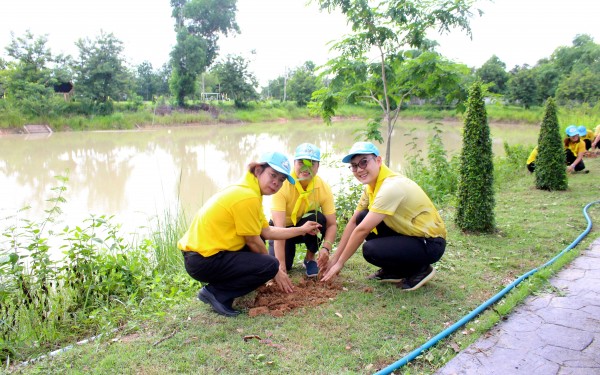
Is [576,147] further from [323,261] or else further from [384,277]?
[323,261]

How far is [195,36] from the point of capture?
1348 inches

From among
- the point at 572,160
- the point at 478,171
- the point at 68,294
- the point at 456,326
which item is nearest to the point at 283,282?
the point at 456,326

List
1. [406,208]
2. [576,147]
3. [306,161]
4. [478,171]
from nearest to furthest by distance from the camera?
[406,208] < [306,161] < [478,171] < [576,147]

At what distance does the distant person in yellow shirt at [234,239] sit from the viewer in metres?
2.65

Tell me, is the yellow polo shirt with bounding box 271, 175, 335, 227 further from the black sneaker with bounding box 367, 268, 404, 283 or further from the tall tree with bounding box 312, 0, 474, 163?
the tall tree with bounding box 312, 0, 474, 163

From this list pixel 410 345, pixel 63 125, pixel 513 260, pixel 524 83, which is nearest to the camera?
pixel 410 345

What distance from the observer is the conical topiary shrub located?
6261 mm

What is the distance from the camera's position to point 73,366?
90.3 inches

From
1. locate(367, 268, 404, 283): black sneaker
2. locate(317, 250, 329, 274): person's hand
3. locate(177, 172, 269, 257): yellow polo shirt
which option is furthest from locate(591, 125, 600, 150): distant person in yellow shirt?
locate(177, 172, 269, 257): yellow polo shirt

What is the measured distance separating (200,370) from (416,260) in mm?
1703

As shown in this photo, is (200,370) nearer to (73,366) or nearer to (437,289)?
(73,366)

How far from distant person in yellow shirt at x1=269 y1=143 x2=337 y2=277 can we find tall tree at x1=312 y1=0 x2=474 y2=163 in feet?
9.44

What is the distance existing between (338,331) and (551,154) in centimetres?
547

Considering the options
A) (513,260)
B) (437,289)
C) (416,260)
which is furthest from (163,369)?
(513,260)
